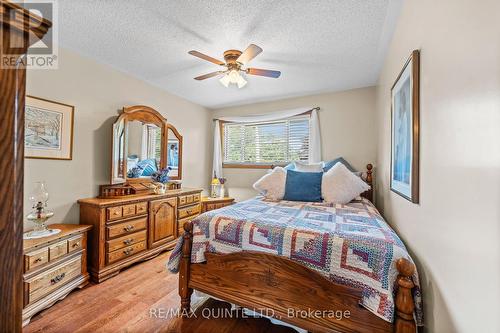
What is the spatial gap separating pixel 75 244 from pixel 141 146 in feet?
4.60

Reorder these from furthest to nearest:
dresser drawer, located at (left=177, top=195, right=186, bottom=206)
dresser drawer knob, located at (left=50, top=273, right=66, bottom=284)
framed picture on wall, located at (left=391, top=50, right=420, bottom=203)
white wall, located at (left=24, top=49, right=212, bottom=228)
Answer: dresser drawer, located at (left=177, top=195, right=186, bottom=206) < white wall, located at (left=24, top=49, right=212, bottom=228) < dresser drawer knob, located at (left=50, top=273, right=66, bottom=284) < framed picture on wall, located at (left=391, top=50, right=420, bottom=203)

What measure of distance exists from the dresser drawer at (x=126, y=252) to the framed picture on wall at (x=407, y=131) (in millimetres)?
2753

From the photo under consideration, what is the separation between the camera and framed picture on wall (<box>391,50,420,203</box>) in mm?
1230

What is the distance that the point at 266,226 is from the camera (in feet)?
4.73

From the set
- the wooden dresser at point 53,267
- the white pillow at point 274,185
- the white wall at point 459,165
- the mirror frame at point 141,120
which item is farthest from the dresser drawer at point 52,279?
the white wall at point 459,165

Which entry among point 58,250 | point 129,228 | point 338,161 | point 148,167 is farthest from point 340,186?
point 58,250

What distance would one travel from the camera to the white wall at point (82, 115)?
6.70 feet

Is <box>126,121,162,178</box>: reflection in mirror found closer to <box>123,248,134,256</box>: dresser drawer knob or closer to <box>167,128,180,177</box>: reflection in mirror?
<box>167,128,180,177</box>: reflection in mirror

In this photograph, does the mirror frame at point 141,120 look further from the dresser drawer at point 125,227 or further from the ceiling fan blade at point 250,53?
the ceiling fan blade at point 250,53

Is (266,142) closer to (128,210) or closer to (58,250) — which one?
(128,210)

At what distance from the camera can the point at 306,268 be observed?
4.09 feet

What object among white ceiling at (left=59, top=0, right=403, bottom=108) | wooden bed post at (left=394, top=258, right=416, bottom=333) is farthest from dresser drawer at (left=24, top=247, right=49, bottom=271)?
wooden bed post at (left=394, top=258, right=416, bottom=333)

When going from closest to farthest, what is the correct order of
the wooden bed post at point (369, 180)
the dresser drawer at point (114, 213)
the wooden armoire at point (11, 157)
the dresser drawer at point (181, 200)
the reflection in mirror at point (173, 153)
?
the wooden armoire at point (11, 157), the dresser drawer at point (114, 213), the wooden bed post at point (369, 180), the dresser drawer at point (181, 200), the reflection in mirror at point (173, 153)

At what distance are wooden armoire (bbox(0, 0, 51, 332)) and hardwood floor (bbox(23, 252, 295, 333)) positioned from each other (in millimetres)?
1287
